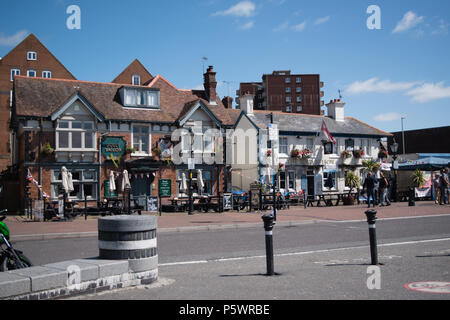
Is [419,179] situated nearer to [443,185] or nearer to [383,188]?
[443,185]

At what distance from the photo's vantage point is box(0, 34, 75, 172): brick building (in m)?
46.6

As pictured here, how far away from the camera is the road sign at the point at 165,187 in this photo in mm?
30125

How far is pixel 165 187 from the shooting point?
30266mm

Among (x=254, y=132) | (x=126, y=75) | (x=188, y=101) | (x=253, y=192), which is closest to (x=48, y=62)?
(x=126, y=75)

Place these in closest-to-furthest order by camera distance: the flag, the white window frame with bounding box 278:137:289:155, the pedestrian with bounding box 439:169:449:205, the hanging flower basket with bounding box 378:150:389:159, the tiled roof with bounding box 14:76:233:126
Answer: the pedestrian with bounding box 439:169:449:205, the tiled roof with bounding box 14:76:233:126, the white window frame with bounding box 278:137:289:155, the flag, the hanging flower basket with bounding box 378:150:389:159

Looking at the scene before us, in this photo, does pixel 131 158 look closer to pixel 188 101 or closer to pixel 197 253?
pixel 188 101

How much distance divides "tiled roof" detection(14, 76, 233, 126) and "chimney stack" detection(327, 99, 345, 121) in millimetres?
12887

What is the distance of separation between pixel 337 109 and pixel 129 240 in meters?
37.7

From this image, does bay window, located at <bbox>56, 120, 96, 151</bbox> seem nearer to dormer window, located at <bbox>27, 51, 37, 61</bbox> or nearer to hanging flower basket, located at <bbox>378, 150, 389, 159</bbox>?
dormer window, located at <bbox>27, 51, 37, 61</bbox>

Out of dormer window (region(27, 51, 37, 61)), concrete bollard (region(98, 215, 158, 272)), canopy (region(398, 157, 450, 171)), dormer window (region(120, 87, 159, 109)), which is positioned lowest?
concrete bollard (region(98, 215, 158, 272))

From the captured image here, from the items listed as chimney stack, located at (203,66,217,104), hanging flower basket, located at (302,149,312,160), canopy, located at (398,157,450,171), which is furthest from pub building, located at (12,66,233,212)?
canopy, located at (398,157,450,171)

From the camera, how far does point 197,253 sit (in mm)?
10266

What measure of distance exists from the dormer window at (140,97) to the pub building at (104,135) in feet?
0.11
